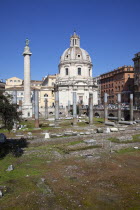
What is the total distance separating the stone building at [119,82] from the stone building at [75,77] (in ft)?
27.0

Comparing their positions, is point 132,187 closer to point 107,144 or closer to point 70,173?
point 70,173

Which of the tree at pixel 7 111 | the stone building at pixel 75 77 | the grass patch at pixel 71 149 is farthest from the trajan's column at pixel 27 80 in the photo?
the tree at pixel 7 111

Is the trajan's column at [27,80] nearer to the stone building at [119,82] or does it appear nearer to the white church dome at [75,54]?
the white church dome at [75,54]

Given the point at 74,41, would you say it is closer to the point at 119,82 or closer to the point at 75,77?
the point at 75,77

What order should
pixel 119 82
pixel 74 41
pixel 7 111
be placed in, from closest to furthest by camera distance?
pixel 7 111 < pixel 119 82 < pixel 74 41

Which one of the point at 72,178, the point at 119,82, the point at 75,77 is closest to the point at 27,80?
the point at 75,77

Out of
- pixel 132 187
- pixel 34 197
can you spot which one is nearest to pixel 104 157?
pixel 132 187

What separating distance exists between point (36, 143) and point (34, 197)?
10995mm

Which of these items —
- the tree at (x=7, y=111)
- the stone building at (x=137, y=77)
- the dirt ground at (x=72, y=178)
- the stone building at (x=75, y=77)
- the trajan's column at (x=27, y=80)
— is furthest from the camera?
the stone building at (x=75, y=77)

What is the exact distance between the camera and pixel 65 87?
76562 mm

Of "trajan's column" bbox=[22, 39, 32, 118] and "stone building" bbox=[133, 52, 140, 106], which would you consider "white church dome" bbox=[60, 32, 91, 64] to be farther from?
"trajan's column" bbox=[22, 39, 32, 118]

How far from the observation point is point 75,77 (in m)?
77.3

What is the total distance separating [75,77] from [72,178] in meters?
67.7

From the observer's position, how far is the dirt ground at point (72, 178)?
27.5 feet
